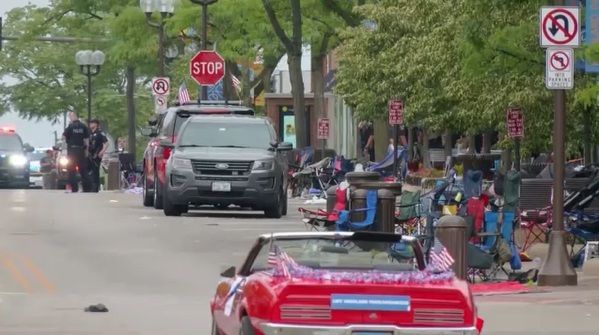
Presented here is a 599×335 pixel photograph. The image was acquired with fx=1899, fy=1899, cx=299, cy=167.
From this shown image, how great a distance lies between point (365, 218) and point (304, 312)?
44.1ft

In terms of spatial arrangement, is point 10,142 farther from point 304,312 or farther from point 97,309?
point 304,312

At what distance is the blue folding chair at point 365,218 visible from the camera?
973 inches

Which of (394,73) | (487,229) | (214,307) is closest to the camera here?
(214,307)

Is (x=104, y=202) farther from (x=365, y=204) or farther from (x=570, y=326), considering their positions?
(x=570, y=326)

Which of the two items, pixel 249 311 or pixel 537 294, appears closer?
pixel 249 311

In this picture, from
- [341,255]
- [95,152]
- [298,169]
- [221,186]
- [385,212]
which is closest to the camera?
[341,255]

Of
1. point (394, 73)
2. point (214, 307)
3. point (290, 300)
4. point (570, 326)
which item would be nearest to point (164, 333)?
point (214, 307)

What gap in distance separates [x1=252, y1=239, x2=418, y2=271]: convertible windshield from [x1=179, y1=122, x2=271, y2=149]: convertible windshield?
67.4 ft

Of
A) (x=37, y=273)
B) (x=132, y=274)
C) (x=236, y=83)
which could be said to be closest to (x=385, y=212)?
(x=132, y=274)

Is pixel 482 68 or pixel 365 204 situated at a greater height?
pixel 482 68

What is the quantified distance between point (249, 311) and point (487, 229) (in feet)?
34.3

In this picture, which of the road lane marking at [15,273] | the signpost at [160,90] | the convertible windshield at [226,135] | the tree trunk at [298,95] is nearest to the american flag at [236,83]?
the tree trunk at [298,95]

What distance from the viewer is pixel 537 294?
801 inches

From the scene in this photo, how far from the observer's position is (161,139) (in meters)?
35.4
